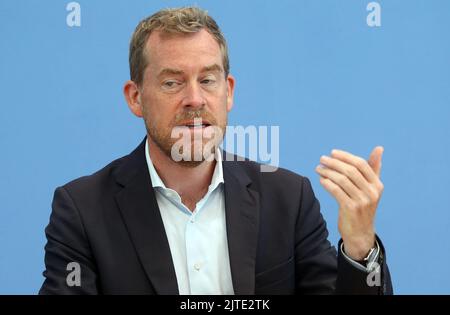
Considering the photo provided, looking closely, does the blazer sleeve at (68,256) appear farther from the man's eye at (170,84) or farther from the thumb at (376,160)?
the thumb at (376,160)

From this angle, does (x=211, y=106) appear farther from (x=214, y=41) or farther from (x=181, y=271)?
(x=181, y=271)

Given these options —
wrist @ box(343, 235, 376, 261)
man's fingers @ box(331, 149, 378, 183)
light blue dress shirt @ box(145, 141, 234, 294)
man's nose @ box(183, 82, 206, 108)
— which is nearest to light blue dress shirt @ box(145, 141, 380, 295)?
light blue dress shirt @ box(145, 141, 234, 294)

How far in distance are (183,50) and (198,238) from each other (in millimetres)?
469

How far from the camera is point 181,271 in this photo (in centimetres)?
168

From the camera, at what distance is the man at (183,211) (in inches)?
65.5

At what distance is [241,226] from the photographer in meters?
1.73

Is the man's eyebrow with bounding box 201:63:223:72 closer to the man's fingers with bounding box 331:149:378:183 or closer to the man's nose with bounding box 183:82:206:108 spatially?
the man's nose with bounding box 183:82:206:108

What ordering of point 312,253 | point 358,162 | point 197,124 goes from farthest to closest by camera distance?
1. point 312,253
2. point 197,124
3. point 358,162

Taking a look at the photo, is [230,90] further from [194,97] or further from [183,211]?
[183,211]

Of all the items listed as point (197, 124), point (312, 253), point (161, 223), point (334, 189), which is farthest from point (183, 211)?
point (334, 189)

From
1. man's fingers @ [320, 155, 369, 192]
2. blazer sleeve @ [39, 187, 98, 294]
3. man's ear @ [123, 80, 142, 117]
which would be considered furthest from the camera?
man's ear @ [123, 80, 142, 117]

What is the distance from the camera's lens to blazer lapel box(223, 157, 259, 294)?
5.49 feet
